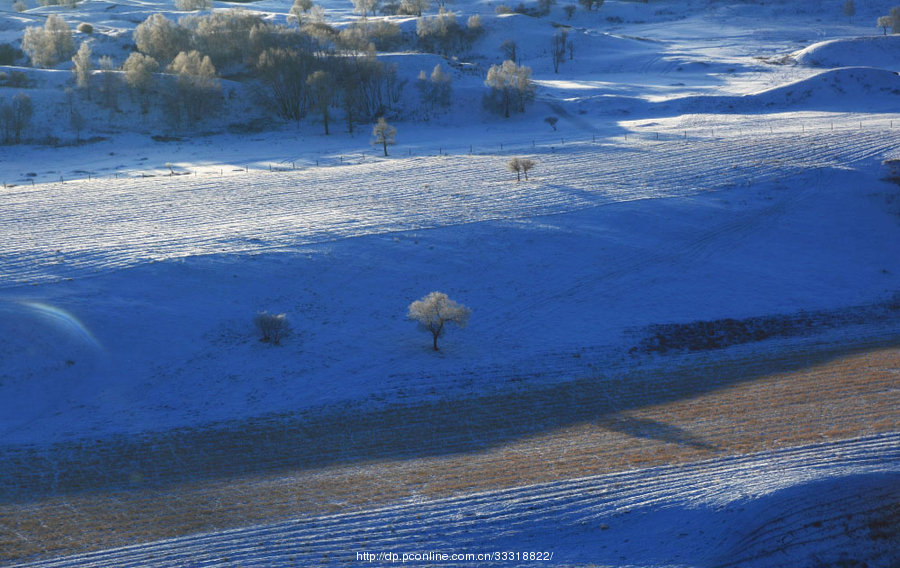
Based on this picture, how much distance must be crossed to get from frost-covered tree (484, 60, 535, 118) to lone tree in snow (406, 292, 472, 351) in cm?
4373

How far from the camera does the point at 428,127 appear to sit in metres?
65.6

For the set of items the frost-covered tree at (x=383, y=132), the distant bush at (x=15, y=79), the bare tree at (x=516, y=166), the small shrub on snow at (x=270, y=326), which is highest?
the distant bush at (x=15, y=79)

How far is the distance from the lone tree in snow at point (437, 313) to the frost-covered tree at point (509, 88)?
43.7 metres

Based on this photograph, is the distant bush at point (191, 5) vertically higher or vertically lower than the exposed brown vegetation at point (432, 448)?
higher

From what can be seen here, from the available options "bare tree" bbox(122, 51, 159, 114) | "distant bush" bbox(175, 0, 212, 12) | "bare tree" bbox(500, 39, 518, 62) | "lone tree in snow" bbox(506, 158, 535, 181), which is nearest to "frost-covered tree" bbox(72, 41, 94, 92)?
"bare tree" bbox(122, 51, 159, 114)

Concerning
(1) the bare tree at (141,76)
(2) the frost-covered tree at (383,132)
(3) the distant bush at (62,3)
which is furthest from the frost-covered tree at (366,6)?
(2) the frost-covered tree at (383,132)

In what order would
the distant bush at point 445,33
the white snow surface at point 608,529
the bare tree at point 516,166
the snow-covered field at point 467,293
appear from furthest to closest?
1. the distant bush at point 445,33
2. the bare tree at point 516,166
3. the snow-covered field at point 467,293
4. the white snow surface at point 608,529

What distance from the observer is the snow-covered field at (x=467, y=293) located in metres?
15.2

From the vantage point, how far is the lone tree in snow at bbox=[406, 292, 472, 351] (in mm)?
25734

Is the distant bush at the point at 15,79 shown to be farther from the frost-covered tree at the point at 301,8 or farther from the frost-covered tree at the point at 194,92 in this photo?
the frost-covered tree at the point at 301,8

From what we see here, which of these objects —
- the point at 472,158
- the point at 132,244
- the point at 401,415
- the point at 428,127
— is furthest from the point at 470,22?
the point at 401,415

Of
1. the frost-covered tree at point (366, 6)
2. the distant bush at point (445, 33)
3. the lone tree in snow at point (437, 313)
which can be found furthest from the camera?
the frost-covered tree at point (366, 6)

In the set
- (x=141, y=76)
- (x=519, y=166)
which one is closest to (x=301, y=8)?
(x=141, y=76)

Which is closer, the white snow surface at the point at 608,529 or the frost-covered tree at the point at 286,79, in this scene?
the white snow surface at the point at 608,529
